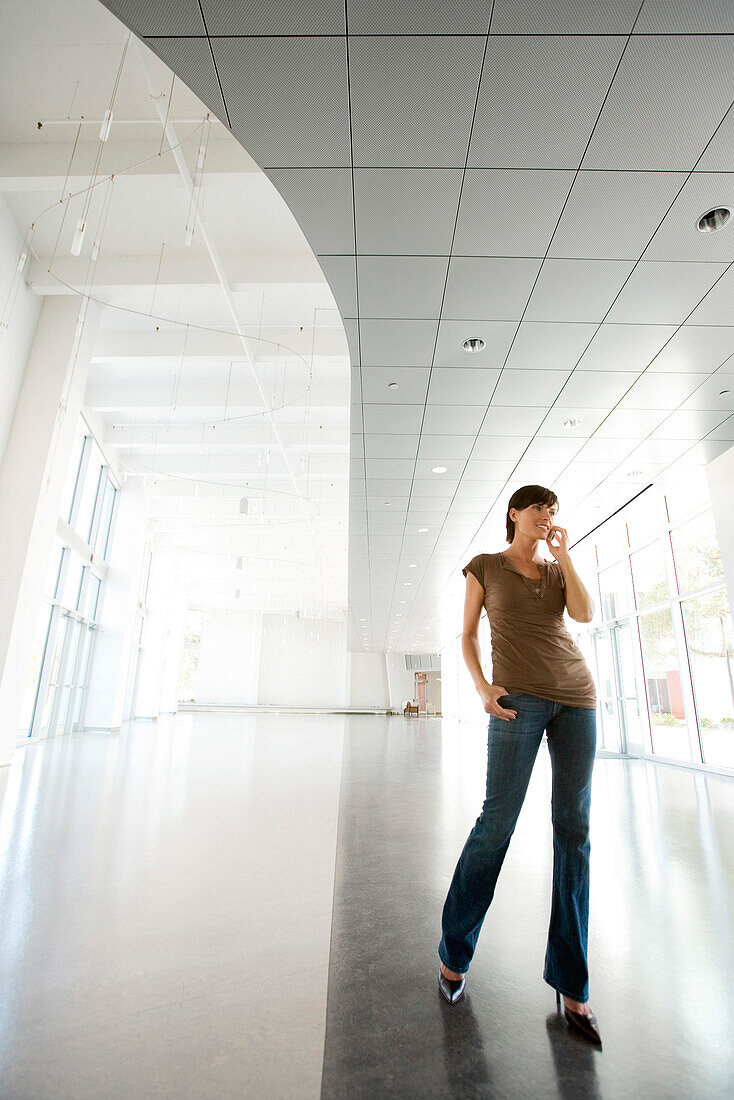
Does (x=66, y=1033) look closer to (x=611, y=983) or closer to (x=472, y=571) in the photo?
(x=611, y=983)

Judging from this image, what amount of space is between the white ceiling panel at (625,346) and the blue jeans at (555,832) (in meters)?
4.04

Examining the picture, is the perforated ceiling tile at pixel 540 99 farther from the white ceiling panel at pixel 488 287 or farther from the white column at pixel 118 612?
the white column at pixel 118 612

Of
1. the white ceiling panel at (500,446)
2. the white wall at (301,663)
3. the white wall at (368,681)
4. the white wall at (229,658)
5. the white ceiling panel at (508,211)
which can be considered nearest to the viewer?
the white ceiling panel at (508,211)

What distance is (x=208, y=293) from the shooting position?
7770mm

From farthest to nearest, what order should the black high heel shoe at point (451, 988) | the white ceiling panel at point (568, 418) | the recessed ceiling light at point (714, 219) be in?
the white ceiling panel at point (568, 418)
the recessed ceiling light at point (714, 219)
the black high heel shoe at point (451, 988)

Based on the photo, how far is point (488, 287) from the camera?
14.0 feet

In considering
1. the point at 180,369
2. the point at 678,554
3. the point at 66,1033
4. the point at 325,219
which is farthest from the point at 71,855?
the point at 678,554

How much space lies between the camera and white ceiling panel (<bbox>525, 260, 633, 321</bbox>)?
4039mm

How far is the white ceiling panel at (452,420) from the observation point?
6.03 meters

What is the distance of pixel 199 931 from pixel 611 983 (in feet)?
4.39

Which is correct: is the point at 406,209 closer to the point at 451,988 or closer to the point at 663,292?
the point at 663,292

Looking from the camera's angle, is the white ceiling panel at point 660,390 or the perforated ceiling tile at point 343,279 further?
the white ceiling panel at point 660,390

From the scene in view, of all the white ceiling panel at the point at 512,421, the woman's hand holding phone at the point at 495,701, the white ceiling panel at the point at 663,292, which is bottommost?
the woman's hand holding phone at the point at 495,701

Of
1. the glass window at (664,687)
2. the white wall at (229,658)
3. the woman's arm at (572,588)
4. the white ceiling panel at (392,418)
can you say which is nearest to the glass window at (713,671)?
the glass window at (664,687)
